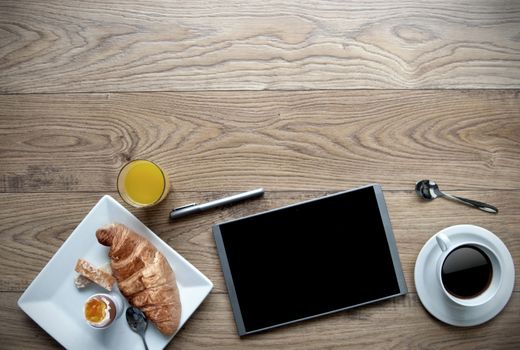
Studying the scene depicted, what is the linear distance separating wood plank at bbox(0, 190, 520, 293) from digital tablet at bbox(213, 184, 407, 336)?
35 millimetres

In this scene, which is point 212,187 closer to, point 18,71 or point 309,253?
point 309,253

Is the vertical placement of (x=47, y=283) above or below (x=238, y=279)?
below

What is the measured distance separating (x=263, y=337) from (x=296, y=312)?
10cm

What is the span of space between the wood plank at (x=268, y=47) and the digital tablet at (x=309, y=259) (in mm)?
297

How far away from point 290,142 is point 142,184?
0.35 meters

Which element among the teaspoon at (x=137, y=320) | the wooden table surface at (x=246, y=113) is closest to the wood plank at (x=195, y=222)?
the wooden table surface at (x=246, y=113)

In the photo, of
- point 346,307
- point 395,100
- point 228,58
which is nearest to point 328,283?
point 346,307

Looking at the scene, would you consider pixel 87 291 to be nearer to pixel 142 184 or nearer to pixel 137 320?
pixel 137 320

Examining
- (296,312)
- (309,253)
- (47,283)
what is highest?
(309,253)

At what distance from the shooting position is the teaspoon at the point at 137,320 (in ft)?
3.40

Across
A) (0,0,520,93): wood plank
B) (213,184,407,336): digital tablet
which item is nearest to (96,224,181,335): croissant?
(213,184,407,336): digital tablet

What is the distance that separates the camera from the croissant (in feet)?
3.28

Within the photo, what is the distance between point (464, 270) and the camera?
1000 millimetres

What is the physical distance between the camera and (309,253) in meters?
1.05
